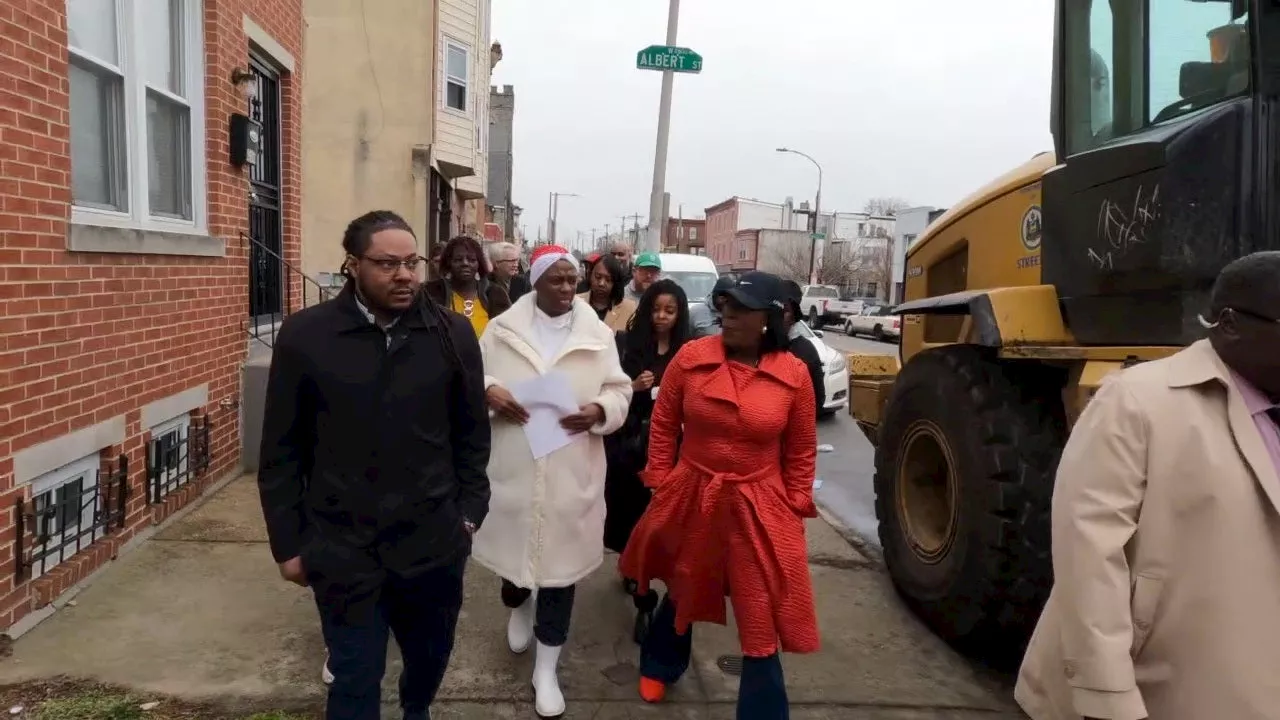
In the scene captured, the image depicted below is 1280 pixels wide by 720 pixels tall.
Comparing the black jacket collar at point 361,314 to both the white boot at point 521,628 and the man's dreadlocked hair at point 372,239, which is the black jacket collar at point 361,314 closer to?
the man's dreadlocked hair at point 372,239

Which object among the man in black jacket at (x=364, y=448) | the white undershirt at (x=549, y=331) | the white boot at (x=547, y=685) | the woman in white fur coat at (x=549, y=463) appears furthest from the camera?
the white undershirt at (x=549, y=331)

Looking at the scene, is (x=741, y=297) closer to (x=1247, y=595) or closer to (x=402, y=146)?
(x=1247, y=595)

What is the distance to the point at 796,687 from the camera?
3.62 metres

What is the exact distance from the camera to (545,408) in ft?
11.1

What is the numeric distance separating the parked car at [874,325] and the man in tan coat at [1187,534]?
29302 mm

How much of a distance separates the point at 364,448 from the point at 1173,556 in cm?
194

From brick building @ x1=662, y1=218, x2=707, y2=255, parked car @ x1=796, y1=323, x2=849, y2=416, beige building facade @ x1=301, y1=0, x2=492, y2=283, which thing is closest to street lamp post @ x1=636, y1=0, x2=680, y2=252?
parked car @ x1=796, y1=323, x2=849, y2=416

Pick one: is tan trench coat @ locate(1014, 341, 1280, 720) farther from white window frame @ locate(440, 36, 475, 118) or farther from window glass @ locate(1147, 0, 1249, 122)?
white window frame @ locate(440, 36, 475, 118)

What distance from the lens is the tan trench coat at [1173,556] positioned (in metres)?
1.68

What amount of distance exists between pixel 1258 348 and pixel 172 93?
5.63 m

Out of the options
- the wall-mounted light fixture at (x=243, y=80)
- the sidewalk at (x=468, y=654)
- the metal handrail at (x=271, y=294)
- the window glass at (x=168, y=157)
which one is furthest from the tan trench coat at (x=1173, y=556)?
the metal handrail at (x=271, y=294)

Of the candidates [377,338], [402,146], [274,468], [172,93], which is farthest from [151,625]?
[402,146]

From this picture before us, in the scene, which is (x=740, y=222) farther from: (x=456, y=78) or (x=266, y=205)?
(x=266, y=205)

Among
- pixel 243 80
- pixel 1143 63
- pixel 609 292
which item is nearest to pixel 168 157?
pixel 243 80
